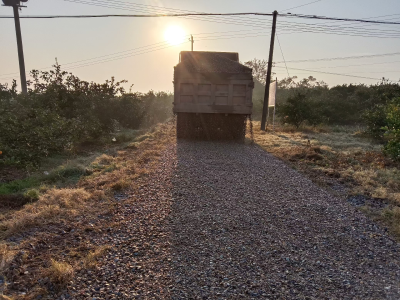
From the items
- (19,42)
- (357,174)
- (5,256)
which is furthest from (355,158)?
(19,42)

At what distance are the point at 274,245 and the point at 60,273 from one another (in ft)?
7.71

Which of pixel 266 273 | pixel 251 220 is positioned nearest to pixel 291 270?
pixel 266 273

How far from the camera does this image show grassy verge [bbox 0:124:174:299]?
2791mm

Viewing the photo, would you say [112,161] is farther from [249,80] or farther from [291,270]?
[291,270]

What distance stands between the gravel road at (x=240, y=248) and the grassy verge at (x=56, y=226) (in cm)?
21

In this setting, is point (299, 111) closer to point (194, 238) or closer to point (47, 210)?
point (194, 238)

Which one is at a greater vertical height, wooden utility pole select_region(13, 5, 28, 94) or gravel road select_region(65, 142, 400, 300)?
wooden utility pole select_region(13, 5, 28, 94)

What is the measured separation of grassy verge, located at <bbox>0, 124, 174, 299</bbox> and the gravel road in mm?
206

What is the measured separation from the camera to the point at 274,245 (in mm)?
3539

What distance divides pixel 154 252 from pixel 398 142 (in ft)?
23.8

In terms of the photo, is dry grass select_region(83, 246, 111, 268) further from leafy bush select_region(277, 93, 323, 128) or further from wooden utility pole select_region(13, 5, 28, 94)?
wooden utility pole select_region(13, 5, 28, 94)

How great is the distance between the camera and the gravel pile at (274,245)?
107 inches

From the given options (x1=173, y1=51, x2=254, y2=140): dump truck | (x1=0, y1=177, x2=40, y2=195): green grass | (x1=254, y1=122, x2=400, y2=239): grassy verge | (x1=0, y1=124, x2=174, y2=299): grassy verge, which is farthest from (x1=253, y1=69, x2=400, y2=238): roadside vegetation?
(x1=0, y1=177, x2=40, y2=195): green grass

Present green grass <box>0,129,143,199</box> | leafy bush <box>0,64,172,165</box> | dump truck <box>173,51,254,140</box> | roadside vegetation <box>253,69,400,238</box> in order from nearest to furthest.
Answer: roadside vegetation <box>253,69,400,238</box> → green grass <box>0,129,143,199</box> → leafy bush <box>0,64,172,165</box> → dump truck <box>173,51,254,140</box>
